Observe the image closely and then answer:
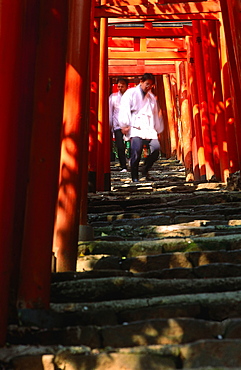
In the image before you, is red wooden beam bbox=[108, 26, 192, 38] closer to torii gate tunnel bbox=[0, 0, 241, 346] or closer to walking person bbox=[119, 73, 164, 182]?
walking person bbox=[119, 73, 164, 182]

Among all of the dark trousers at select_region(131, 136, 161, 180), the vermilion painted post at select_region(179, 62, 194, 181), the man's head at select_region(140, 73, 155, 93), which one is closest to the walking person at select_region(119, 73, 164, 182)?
the dark trousers at select_region(131, 136, 161, 180)

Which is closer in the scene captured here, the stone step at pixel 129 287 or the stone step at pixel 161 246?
the stone step at pixel 129 287

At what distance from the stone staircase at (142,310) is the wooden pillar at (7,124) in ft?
0.91

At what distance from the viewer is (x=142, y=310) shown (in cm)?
256

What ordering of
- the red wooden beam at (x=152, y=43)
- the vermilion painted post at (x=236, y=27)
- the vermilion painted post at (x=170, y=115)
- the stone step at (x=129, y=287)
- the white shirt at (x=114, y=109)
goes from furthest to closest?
the vermilion painted post at (x=170, y=115) < the red wooden beam at (x=152, y=43) < the white shirt at (x=114, y=109) < the vermilion painted post at (x=236, y=27) < the stone step at (x=129, y=287)

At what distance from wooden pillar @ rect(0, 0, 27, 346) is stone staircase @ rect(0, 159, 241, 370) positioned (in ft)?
0.91

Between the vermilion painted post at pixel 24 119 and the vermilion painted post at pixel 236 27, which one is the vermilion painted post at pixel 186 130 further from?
the vermilion painted post at pixel 24 119

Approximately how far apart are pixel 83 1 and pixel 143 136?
5.11 metres

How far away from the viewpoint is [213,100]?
27.5ft

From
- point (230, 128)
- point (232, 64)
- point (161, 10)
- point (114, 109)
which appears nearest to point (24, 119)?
point (232, 64)

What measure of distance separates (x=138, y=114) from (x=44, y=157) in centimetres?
601

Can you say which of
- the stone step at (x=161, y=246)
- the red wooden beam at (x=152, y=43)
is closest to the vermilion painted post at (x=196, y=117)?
the red wooden beam at (x=152, y=43)

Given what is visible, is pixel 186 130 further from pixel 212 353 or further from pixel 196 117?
pixel 212 353

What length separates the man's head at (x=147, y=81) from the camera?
8031mm
